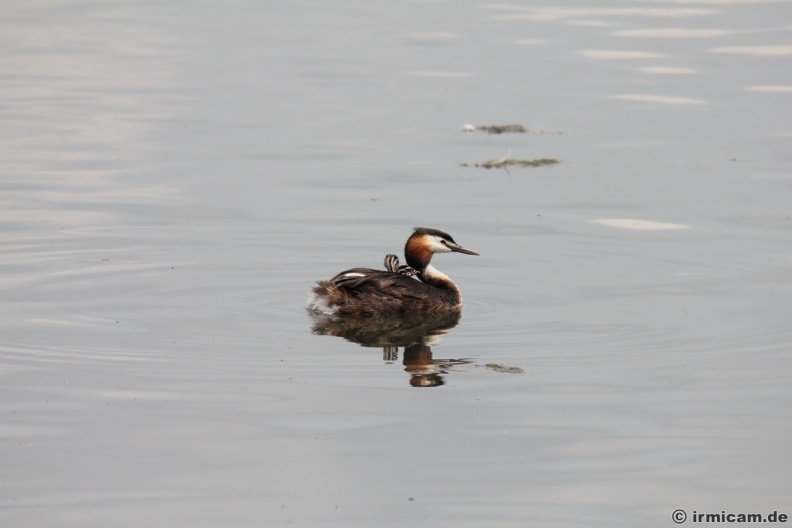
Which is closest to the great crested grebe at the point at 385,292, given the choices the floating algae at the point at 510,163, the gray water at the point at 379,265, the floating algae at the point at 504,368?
the gray water at the point at 379,265

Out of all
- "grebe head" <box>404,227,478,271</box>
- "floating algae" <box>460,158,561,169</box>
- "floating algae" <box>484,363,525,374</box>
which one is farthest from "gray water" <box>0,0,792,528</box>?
"grebe head" <box>404,227,478,271</box>

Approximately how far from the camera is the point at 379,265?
1291 cm

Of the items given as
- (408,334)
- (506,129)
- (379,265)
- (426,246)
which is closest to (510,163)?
(506,129)

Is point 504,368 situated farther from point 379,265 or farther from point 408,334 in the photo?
point 379,265

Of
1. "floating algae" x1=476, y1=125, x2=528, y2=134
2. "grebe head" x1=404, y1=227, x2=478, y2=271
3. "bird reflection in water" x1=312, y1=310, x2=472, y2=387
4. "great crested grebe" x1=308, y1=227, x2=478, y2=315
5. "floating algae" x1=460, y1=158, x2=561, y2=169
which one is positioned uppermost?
"floating algae" x1=476, y1=125, x2=528, y2=134

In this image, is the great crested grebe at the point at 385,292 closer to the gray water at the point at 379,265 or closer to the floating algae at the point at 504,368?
the gray water at the point at 379,265

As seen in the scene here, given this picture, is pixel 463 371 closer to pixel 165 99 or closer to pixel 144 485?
pixel 144 485

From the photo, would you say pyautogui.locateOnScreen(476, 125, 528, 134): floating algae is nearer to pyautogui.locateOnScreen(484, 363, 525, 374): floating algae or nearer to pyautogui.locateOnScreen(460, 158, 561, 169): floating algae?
pyautogui.locateOnScreen(460, 158, 561, 169): floating algae

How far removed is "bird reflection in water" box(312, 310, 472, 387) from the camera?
955 cm

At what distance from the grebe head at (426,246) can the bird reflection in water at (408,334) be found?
0.81 meters

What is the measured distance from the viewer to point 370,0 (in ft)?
99.1

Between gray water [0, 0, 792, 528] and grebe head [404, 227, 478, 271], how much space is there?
0.36 m

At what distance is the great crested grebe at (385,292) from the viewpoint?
11414mm

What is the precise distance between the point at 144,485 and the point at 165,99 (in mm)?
13505
